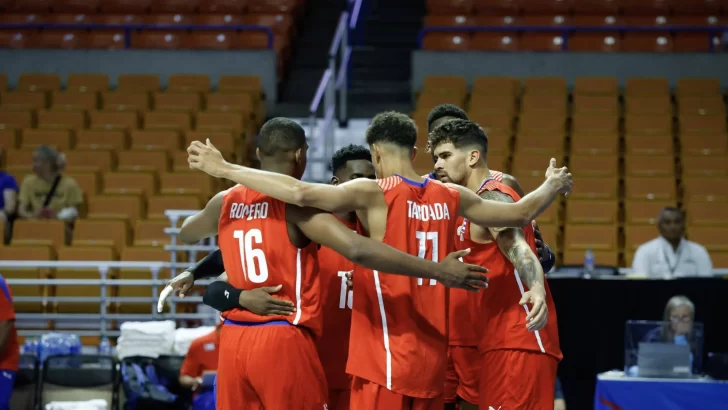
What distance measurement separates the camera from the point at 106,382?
947 centimetres

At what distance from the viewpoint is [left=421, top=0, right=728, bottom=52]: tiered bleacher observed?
1655cm

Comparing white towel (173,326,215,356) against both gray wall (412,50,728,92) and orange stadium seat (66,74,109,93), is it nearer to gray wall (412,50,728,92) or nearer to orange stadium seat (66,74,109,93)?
orange stadium seat (66,74,109,93)

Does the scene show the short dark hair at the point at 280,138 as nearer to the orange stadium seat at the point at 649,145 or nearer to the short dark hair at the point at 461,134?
the short dark hair at the point at 461,134

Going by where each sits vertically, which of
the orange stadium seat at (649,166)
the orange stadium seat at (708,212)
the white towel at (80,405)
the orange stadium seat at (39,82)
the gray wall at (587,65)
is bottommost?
the white towel at (80,405)

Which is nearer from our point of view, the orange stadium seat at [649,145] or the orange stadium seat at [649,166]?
the orange stadium seat at [649,166]

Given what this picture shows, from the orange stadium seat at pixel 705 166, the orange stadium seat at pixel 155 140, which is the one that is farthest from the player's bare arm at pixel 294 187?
the orange stadium seat at pixel 155 140

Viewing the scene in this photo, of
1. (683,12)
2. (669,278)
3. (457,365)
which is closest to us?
(457,365)

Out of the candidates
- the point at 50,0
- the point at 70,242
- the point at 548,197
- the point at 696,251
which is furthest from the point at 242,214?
the point at 50,0

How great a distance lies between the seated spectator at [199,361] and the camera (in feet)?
29.7

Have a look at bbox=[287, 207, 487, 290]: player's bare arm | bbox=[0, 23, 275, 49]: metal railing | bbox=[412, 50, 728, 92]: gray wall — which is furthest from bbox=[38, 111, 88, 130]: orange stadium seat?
bbox=[287, 207, 487, 290]: player's bare arm

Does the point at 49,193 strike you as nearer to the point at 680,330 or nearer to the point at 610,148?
the point at 610,148

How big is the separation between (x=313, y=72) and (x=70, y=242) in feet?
22.3

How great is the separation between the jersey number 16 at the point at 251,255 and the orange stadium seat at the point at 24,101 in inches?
443

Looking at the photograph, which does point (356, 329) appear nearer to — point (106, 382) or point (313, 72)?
point (106, 382)
